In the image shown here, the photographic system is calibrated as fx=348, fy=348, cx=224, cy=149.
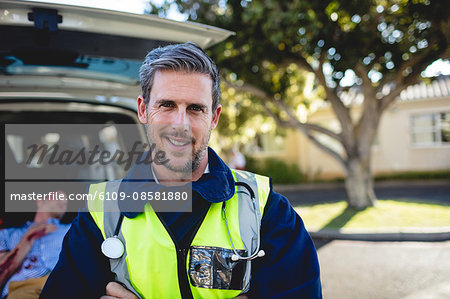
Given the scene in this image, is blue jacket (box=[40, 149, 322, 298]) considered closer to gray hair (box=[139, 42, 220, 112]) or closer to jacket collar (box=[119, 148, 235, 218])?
jacket collar (box=[119, 148, 235, 218])

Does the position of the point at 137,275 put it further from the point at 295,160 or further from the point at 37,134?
the point at 295,160

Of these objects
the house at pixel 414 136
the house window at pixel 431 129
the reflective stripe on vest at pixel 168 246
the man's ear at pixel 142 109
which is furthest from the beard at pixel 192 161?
the house window at pixel 431 129

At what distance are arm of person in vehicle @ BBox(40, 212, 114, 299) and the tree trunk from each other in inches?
348

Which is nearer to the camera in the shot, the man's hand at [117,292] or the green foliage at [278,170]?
the man's hand at [117,292]

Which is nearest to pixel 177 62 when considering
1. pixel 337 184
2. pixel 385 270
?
pixel 385 270

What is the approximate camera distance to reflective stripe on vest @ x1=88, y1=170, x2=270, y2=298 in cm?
153

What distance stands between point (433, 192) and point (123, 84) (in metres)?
13.6

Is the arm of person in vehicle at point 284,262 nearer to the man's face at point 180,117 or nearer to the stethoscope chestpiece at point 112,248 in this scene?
the man's face at point 180,117

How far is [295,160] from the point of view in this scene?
21.0 m

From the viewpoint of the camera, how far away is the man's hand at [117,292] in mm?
1506

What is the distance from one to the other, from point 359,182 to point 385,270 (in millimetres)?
4634

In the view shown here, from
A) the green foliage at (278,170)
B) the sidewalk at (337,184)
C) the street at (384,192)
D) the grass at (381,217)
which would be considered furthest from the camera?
the green foliage at (278,170)

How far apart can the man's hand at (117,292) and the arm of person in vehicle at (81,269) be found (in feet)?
0.12

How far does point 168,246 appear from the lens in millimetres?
1534
